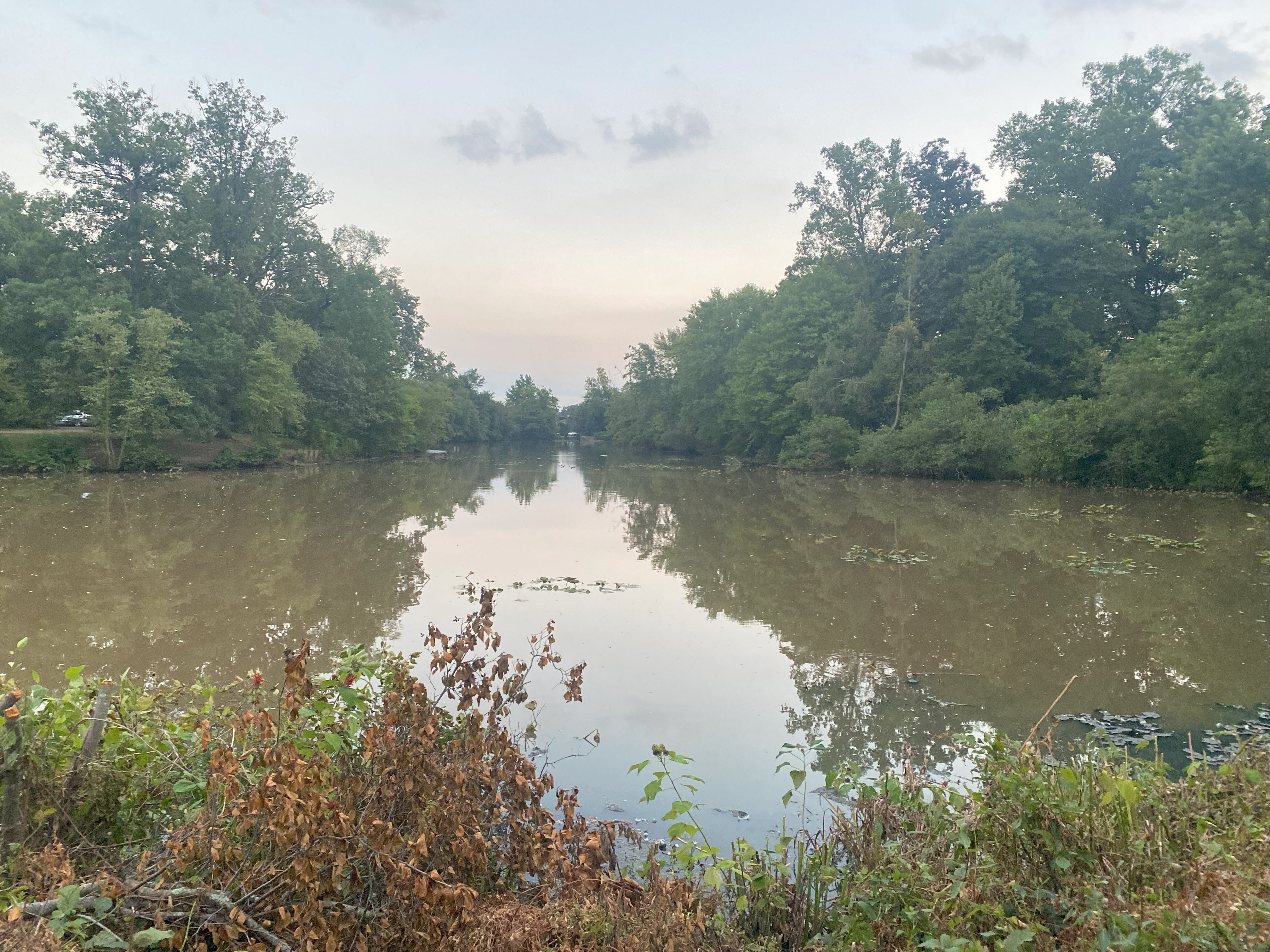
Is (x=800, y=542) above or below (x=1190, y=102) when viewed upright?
below

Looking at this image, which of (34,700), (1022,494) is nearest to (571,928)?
(34,700)

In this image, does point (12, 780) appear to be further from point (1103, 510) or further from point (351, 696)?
point (1103, 510)

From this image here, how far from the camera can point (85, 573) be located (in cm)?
1062

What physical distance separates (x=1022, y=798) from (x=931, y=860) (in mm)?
472

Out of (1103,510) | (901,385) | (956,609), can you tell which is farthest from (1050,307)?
(956,609)

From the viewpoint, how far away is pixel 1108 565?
12.3 m

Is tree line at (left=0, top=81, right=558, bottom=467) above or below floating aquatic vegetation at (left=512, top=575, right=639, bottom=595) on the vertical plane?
above

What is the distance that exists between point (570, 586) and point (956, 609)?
532cm

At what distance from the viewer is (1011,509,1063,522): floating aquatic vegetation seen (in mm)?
18266

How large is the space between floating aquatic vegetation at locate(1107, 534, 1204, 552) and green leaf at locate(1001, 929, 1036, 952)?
13960 mm

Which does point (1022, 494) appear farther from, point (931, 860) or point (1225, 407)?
point (931, 860)

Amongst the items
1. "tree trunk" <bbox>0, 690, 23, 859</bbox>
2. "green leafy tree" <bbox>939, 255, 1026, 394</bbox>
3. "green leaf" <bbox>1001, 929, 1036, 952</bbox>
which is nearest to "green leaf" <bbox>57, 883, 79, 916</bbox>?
"tree trunk" <bbox>0, 690, 23, 859</bbox>

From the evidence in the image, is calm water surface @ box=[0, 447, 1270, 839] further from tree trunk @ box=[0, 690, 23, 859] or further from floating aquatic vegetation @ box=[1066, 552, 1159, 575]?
tree trunk @ box=[0, 690, 23, 859]

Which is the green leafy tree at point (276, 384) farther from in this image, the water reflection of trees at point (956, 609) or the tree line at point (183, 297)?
the water reflection of trees at point (956, 609)
